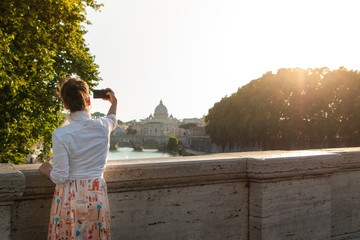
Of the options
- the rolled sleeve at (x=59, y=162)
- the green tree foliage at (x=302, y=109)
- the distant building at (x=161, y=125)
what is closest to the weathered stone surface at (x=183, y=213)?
the rolled sleeve at (x=59, y=162)

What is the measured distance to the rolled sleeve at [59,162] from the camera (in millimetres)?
1956

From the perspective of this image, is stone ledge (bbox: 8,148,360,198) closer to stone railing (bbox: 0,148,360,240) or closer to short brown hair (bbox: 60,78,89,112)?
stone railing (bbox: 0,148,360,240)

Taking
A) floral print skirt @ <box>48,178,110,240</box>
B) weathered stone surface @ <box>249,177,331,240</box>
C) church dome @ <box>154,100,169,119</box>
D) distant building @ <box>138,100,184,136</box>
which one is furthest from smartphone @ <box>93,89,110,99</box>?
church dome @ <box>154,100,169,119</box>

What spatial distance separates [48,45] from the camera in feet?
31.6

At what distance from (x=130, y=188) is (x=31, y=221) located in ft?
2.22

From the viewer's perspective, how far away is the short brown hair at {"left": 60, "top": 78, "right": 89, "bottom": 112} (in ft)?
6.76

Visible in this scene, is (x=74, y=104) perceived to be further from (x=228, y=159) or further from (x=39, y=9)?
(x=39, y=9)

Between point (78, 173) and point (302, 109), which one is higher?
point (302, 109)

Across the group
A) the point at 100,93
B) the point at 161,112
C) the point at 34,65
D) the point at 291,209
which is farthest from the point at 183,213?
the point at 161,112

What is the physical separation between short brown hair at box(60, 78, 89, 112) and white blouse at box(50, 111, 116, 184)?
0.13ft

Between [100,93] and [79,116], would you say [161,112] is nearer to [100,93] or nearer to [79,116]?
[100,93]

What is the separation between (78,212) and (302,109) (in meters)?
30.1

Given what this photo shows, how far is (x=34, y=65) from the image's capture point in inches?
360

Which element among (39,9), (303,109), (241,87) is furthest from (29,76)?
(241,87)
